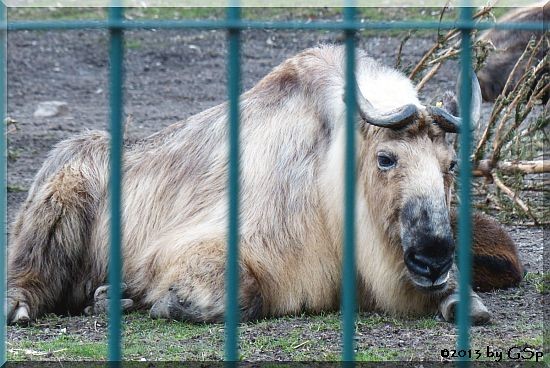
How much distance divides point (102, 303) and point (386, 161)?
1760 mm

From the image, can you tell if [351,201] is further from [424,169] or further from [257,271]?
[257,271]

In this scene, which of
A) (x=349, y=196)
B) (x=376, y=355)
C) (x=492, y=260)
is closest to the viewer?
(x=349, y=196)

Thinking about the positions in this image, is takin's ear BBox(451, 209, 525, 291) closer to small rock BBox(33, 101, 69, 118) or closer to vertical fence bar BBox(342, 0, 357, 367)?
vertical fence bar BBox(342, 0, 357, 367)

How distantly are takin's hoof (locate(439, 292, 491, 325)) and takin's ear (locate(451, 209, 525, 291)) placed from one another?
0.68 m

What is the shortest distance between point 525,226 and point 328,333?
9.68 feet

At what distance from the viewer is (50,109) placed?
11.5 metres

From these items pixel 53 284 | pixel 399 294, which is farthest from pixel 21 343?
pixel 399 294

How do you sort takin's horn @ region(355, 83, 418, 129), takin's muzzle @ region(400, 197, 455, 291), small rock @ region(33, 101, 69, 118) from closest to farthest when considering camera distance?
takin's muzzle @ region(400, 197, 455, 291) → takin's horn @ region(355, 83, 418, 129) → small rock @ region(33, 101, 69, 118)

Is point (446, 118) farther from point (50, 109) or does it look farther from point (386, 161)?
point (50, 109)

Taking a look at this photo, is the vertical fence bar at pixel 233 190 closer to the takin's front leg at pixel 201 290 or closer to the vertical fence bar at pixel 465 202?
the vertical fence bar at pixel 465 202

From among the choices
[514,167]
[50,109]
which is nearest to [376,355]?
[514,167]

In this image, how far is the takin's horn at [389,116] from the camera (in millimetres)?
5605

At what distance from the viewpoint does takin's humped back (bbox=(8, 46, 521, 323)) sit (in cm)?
568

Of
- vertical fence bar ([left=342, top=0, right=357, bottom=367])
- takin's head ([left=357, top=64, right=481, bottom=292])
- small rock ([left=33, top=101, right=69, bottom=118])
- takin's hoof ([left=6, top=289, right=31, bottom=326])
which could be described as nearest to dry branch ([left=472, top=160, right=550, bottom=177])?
takin's head ([left=357, top=64, right=481, bottom=292])
